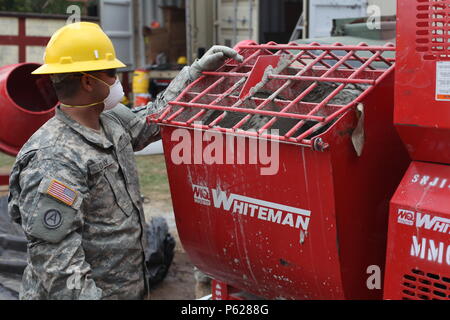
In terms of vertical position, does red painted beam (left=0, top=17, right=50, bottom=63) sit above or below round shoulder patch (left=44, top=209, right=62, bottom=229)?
above

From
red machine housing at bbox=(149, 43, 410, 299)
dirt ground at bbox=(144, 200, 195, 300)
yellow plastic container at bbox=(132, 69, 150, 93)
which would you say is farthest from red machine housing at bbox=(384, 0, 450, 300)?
yellow plastic container at bbox=(132, 69, 150, 93)

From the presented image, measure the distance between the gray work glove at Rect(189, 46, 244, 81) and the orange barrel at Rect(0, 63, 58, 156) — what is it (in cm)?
219

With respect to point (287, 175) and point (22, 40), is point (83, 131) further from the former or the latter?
point (22, 40)

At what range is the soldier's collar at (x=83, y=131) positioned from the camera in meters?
2.23

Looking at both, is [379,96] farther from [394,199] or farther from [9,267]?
[9,267]

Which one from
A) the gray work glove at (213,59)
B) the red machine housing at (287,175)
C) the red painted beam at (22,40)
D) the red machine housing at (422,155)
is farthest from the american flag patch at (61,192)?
the red painted beam at (22,40)

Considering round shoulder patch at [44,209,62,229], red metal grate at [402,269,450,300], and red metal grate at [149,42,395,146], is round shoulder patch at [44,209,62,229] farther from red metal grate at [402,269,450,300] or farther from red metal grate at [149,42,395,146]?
red metal grate at [402,269,450,300]

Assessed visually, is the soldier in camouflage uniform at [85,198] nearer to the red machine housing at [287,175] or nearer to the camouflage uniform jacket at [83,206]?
the camouflage uniform jacket at [83,206]

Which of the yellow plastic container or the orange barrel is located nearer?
the orange barrel

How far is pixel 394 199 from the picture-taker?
1866 millimetres

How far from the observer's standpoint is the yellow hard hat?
2199mm

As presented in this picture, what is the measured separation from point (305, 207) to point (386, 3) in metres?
5.84

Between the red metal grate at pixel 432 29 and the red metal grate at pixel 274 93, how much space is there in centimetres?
28

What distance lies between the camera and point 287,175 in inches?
81.4
